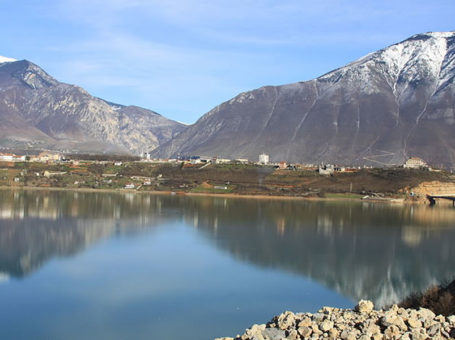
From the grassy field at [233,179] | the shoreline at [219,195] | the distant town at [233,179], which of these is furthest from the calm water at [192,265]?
the grassy field at [233,179]

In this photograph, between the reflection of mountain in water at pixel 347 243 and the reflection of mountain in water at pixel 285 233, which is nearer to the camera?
the reflection of mountain in water at pixel 347 243

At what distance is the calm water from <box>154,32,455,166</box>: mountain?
54.7 meters

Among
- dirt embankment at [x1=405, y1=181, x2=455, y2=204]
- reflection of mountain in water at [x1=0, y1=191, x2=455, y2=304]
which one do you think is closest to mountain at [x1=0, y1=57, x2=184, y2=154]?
dirt embankment at [x1=405, y1=181, x2=455, y2=204]

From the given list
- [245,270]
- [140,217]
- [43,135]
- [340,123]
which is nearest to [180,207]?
[140,217]

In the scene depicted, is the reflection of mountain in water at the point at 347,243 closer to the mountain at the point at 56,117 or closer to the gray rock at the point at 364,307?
the gray rock at the point at 364,307

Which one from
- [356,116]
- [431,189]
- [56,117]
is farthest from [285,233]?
[56,117]

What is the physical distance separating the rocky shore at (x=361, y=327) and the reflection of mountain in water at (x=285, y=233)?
638cm

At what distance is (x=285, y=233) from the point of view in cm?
2591

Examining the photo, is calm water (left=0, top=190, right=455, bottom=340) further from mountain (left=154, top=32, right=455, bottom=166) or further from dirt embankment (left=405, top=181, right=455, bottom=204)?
mountain (left=154, top=32, right=455, bottom=166)

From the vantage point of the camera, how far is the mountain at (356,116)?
8800cm

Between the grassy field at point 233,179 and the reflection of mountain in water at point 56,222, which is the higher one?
the grassy field at point 233,179

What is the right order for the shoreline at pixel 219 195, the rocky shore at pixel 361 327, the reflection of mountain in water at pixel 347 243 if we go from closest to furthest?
the rocky shore at pixel 361 327, the reflection of mountain in water at pixel 347 243, the shoreline at pixel 219 195

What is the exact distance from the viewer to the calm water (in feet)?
41.3

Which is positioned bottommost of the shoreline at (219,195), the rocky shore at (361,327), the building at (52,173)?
the shoreline at (219,195)
